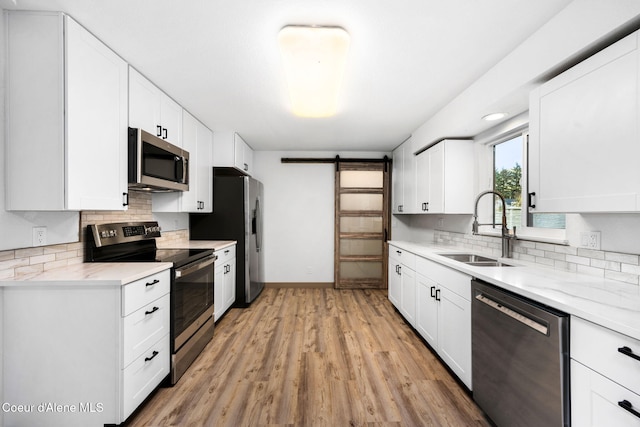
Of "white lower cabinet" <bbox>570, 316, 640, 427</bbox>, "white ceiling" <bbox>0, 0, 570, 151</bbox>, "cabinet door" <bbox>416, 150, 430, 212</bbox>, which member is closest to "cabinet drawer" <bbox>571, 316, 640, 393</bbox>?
"white lower cabinet" <bbox>570, 316, 640, 427</bbox>

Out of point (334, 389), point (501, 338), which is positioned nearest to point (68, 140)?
point (334, 389)

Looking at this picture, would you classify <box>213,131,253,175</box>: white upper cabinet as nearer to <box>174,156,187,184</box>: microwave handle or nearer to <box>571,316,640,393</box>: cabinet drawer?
<box>174,156,187,184</box>: microwave handle

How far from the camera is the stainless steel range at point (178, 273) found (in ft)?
6.89

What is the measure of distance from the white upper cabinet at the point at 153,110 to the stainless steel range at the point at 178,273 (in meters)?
0.88

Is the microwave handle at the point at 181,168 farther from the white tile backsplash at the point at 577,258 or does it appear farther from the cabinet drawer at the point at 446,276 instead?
the white tile backsplash at the point at 577,258

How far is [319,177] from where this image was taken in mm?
4785

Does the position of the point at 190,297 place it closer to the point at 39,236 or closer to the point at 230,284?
the point at 39,236

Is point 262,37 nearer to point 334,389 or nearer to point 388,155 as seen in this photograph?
point 334,389

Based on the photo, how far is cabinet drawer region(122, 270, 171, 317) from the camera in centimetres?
159

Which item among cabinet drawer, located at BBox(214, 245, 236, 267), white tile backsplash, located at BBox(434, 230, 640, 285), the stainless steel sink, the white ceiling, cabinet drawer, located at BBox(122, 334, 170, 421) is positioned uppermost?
the white ceiling

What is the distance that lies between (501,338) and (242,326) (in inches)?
101

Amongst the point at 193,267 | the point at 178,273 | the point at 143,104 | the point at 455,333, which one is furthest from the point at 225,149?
the point at 455,333

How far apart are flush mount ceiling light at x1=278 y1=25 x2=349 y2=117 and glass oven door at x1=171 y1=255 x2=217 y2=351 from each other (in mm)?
1701

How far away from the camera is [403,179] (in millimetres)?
4172
